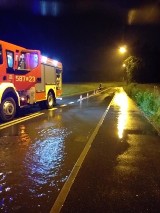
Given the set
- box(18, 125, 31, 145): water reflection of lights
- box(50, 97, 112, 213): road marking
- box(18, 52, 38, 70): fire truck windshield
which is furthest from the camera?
box(18, 52, 38, 70): fire truck windshield

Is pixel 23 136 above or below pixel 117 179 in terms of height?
below

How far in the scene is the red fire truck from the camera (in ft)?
47.3

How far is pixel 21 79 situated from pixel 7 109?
82.4 inches

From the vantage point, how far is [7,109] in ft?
47.6

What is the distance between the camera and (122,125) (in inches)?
517

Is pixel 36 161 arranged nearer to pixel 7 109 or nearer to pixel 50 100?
pixel 7 109

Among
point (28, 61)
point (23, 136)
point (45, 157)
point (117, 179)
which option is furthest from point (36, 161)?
point (28, 61)

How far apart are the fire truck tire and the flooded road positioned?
1.69 m

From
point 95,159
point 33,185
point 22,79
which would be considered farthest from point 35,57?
point 33,185

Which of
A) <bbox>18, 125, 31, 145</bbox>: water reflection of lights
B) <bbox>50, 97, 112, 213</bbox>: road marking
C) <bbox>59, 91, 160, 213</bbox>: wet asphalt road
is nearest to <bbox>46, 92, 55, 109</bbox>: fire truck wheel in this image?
<bbox>18, 125, 31, 145</bbox>: water reflection of lights

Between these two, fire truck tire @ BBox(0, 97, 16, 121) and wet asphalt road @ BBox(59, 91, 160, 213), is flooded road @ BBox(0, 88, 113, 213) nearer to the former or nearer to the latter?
wet asphalt road @ BBox(59, 91, 160, 213)

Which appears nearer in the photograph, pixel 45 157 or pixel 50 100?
pixel 45 157

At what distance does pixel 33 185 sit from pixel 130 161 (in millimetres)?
2473

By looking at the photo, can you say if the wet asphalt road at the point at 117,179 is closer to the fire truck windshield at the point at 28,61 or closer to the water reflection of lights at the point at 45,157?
the water reflection of lights at the point at 45,157
